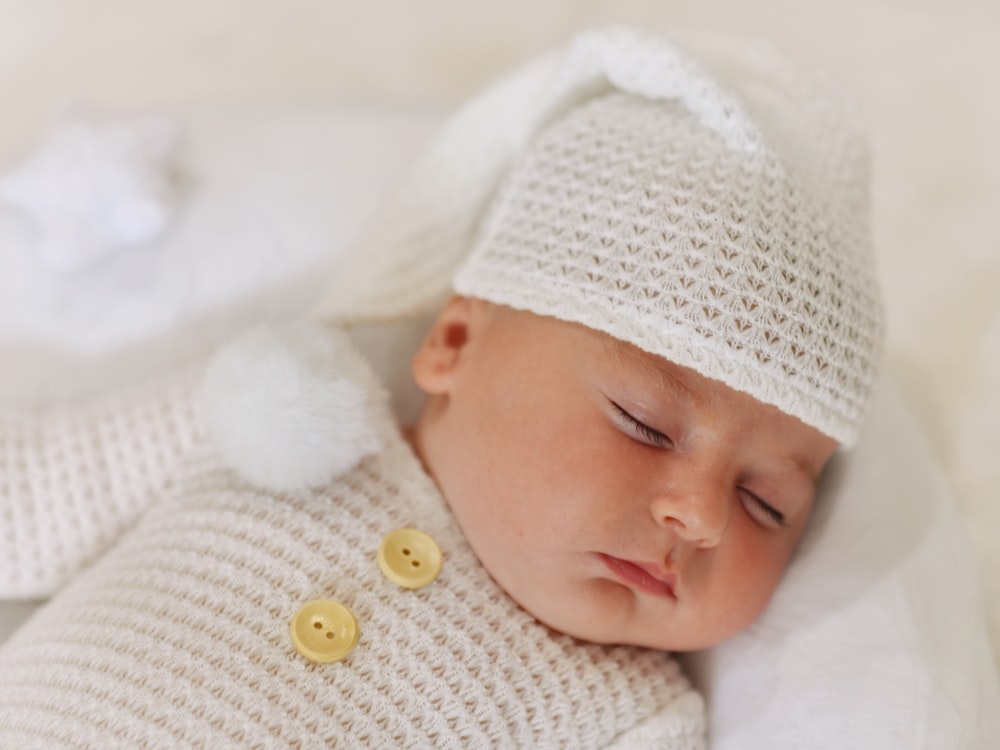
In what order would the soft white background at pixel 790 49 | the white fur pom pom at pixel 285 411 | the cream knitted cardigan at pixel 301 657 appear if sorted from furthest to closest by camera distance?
the soft white background at pixel 790 49
the white fur pom pom at pixel 285 411
the cream knitted cardigan at pixel 301 657

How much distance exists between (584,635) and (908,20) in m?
1.31

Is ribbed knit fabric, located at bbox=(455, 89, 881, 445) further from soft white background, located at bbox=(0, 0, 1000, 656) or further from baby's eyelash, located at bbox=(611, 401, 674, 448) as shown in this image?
soft white background, located at bbox=(0, 0, 1000, 656)

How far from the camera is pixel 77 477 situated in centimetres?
110

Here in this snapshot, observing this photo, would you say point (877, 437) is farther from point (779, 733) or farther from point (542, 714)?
point (542, 714)

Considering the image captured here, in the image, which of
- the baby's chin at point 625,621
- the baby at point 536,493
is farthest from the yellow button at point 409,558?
the baby's chin at point 625,621

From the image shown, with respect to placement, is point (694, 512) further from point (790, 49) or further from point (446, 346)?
point (790, 49)

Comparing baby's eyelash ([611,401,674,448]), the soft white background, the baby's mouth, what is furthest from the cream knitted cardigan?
the soft white background

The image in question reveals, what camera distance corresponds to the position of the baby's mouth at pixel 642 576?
37.4 inches

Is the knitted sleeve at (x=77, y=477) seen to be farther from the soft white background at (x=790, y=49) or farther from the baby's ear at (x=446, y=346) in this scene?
the soft white background at (x=790, y=49)

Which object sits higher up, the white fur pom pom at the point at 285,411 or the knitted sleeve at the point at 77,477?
the white fur pom pom at the point at 285,411

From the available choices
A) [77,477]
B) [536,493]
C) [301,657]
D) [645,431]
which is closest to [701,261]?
[645,431]

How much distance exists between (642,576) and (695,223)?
355mm

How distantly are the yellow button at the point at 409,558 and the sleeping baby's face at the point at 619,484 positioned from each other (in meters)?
0.05

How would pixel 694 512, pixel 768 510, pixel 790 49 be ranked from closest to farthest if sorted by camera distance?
pixel 694 512
pixel 768 510
pixel 790 49
